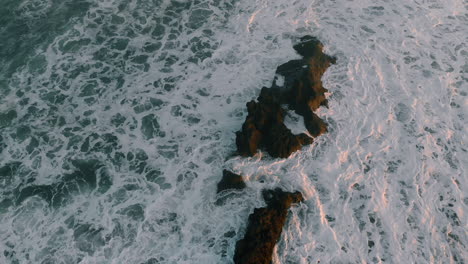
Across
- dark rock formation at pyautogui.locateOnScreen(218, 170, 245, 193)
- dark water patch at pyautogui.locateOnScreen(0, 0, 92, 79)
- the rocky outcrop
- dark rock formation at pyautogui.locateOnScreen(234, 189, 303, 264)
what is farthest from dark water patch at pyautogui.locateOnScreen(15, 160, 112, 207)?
dark water patch at pyautogui.locateOnScreen(0, 0, 92, 79)

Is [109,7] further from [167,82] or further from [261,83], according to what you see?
[261,83]

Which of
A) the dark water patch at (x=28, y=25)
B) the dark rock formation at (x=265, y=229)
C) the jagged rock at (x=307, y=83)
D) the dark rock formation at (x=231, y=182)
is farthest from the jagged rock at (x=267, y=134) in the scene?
the dark water patch at (x=28, y=25)

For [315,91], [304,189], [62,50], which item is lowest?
Answer: [304,189]

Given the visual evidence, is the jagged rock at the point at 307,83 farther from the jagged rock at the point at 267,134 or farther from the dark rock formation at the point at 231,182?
the dark rock formation at the point at 231,182

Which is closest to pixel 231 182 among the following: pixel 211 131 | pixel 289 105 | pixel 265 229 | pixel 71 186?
pixel 265 229

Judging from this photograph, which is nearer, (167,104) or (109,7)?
(167,104)

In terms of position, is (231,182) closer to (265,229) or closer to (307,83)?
(265,229)

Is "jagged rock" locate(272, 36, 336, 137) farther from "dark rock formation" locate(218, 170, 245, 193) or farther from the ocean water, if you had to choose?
"dark rock formation" locate(218, 170, 245, 193)

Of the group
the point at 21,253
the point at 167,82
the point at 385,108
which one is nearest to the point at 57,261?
the point at 21,253
